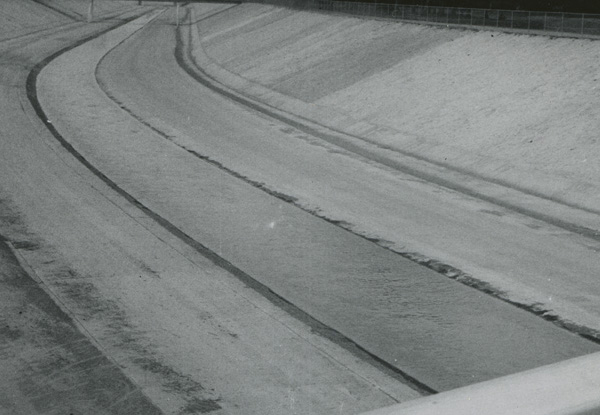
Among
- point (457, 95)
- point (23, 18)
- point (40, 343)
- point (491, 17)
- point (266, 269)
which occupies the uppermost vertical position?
point (491, 17)

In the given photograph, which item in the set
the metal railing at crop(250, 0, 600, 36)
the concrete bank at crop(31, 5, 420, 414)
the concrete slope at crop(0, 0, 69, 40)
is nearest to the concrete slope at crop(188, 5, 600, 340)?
the metal railing at crop(250, 0, 600, 36)

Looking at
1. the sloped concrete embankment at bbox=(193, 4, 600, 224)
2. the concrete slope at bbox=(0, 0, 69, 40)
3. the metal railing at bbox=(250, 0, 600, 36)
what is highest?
the metal railing at bbox=(250, 0, 600, 36)

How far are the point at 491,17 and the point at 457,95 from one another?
6.60 metres

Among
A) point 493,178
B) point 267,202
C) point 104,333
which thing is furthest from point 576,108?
point 104,333

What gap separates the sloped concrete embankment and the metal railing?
49 cm

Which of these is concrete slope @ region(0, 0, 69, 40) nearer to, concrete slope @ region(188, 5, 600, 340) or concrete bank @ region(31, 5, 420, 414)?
concrete slope @ region(188, 5, 600, 340)

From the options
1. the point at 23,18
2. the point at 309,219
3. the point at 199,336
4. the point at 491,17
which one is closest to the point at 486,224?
the point at 309,219

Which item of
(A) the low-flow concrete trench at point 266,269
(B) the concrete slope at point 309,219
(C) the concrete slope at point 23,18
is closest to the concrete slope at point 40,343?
(A) the low-flow concrete trench at point 266,269

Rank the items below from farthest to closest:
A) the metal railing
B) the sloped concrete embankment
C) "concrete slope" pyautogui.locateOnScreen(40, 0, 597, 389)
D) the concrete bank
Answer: the metal railing
the sloped concrete embankment
"concrete slope" pyautogui.locateOnScreen(40, 0, 597, 389)
the concrete bank

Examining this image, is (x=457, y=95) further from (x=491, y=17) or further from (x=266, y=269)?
(x=266, y=269)

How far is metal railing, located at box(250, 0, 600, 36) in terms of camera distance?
2380 centimetres

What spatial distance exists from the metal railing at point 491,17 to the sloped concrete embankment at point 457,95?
49 cm

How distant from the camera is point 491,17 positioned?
91.2 ft

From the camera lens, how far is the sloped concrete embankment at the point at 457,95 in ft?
56.1
